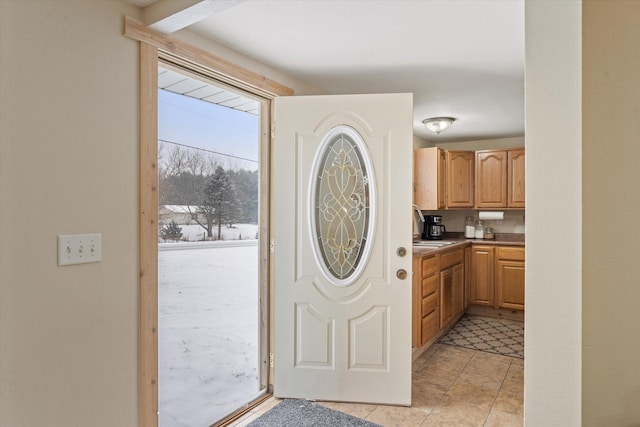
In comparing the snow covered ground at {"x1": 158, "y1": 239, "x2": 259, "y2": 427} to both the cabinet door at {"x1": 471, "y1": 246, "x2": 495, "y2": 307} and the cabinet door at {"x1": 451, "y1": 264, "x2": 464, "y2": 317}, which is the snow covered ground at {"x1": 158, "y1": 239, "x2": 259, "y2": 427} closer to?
the cabinet door at {"x1": 451, "y1": 264, "x2": 464, "y2": 317}

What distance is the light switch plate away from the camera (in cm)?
146

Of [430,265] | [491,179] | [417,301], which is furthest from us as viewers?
[491,179]

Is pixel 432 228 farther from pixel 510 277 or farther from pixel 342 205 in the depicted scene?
pixel 342 205

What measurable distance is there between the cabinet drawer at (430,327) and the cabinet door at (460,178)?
190cm

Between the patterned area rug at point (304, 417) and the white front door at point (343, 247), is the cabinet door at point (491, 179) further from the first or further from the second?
the patterned area rug at point (304, 417)

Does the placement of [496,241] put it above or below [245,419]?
above

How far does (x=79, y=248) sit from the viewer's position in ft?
4.95

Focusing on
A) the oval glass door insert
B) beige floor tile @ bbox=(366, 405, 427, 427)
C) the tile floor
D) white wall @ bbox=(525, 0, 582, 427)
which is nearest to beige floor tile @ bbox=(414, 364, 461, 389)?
the tile floor

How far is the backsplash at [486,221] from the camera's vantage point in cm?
500

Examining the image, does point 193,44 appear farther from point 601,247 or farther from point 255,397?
point 255,397

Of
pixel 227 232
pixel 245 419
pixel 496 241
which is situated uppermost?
pixel 227 232

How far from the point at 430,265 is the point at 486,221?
88.6 inches

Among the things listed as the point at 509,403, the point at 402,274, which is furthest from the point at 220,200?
the point at 509,403

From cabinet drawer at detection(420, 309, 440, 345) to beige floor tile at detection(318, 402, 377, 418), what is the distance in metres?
1.01
